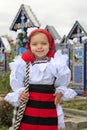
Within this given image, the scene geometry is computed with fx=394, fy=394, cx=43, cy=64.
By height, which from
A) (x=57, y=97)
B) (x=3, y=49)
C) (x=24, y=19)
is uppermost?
(x=24, y=19)

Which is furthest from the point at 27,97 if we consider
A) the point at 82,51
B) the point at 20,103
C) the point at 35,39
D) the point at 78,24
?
the point at 78,24

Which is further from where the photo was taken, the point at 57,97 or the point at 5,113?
the point at 5,113

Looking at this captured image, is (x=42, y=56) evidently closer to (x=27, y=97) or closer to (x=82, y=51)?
(x=27, y=97)

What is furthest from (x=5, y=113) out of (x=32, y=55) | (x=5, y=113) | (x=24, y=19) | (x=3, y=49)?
(x=3, y=49)

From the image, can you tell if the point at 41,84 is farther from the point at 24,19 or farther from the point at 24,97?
the point at 24,19

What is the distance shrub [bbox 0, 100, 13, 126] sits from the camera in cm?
712

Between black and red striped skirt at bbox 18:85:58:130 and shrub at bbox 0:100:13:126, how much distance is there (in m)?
3.48

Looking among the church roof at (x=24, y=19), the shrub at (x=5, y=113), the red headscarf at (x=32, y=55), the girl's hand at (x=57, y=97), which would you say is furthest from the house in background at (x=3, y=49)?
the girl's hand at (x=57, y=97)

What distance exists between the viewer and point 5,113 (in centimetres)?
714

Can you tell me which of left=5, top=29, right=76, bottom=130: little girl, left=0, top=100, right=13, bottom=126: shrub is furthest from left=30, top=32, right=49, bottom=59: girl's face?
left=0, top=100, right=13, bottom=126: shrub

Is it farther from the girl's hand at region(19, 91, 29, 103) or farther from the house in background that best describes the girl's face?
the house in background

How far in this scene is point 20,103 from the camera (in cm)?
368

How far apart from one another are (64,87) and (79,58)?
10667 millimetres

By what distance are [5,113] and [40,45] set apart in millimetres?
3587
